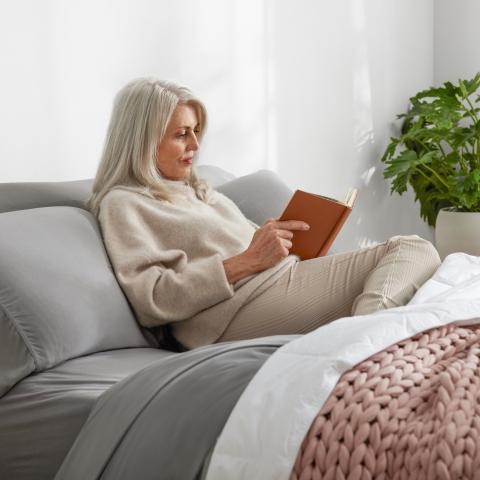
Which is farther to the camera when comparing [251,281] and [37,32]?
[37,32]

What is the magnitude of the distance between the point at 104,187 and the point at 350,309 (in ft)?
2.45

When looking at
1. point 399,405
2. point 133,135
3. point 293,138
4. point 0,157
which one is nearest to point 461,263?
point 133,135

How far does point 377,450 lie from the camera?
1.33 metres

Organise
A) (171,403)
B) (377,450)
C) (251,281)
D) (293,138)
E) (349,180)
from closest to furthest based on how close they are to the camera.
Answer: (377,450) → (171,403) → (251,281) → (293,138) → (349,180)

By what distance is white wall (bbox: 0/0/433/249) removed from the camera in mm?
2789

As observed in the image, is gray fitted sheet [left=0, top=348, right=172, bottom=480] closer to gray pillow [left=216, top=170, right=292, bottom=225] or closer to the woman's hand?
the woman's hand

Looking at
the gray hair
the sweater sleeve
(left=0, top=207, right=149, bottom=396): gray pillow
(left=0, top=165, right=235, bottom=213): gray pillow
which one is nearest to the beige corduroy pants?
the sweater sleeve

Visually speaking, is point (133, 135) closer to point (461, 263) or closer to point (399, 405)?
point (461, 263)

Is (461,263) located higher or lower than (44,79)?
lower

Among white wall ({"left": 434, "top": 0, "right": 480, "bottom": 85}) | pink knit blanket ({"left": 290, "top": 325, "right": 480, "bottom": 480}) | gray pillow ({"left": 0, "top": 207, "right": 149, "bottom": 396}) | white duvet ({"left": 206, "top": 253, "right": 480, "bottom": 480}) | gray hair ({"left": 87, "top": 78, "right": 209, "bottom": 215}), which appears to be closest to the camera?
pink knit blanket ({"left": 290, "top": 325, "right": 480, "bottom": 480})

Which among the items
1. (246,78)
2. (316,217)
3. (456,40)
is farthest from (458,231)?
(316,217)

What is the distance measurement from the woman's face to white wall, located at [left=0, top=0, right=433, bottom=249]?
17.2 inches

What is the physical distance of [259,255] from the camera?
95.3 inches

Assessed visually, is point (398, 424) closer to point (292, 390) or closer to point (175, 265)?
point (292, 390)
